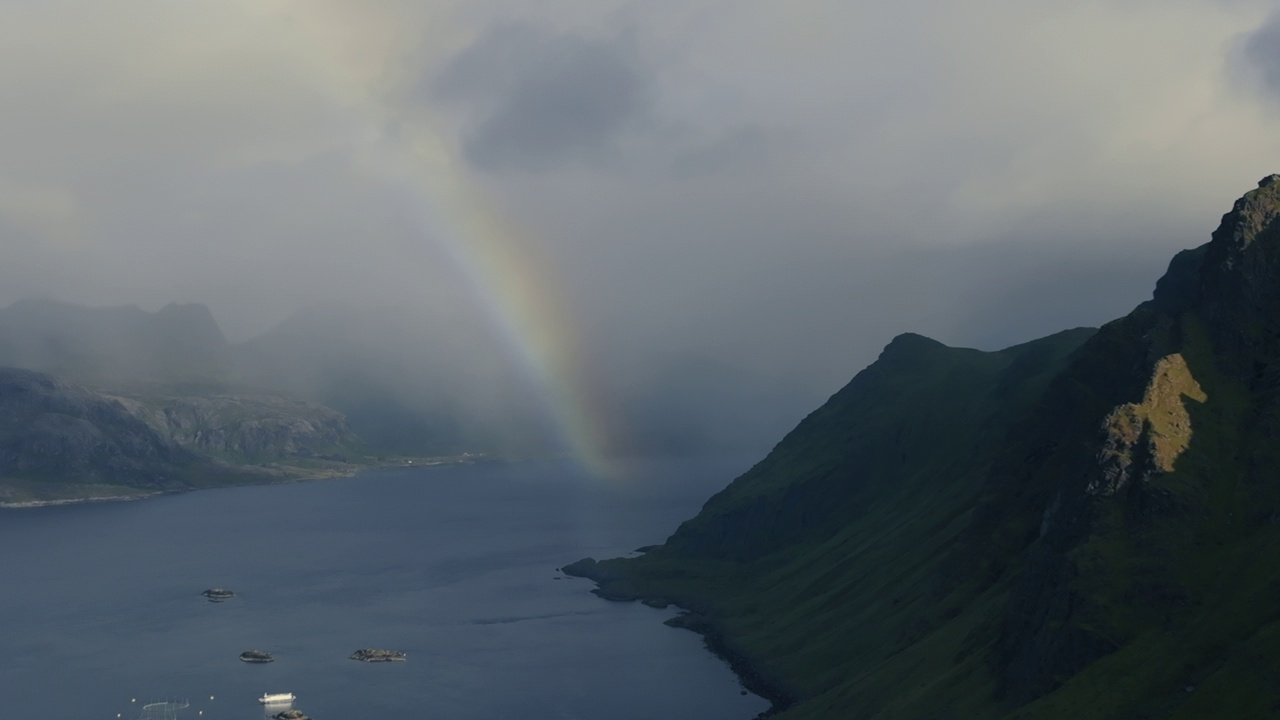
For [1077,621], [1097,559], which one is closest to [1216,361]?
[1097,559]

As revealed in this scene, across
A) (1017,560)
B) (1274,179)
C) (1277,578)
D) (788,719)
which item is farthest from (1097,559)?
(1274,179)

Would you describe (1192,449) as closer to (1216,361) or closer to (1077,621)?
(1216,361)

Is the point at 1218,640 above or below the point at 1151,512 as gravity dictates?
below

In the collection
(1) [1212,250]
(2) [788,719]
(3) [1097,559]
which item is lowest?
(2) [788,719]

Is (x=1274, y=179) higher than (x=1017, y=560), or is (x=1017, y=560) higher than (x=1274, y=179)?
(x=1274, y=179)

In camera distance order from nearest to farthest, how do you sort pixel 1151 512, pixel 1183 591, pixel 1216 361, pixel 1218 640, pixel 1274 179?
pixel 1218 640 → pixel 1183 591 → pixel 1151 512 → pixel 1216 361 → pixel 1274 179

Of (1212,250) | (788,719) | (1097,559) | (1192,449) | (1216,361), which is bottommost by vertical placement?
(788,719)

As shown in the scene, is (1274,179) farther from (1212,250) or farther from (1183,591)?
(1183,591)

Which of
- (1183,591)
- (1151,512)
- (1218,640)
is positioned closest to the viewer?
(1218,640)

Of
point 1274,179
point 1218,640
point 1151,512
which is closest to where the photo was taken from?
point 1218,640

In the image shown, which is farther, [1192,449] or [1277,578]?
[1192,449]
